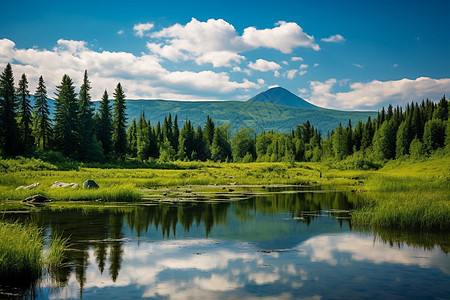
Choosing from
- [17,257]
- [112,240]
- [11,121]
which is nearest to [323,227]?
[112,240]

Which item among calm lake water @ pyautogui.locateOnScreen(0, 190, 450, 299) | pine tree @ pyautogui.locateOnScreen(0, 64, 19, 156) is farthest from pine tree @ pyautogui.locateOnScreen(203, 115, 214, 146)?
calm lake water @ pyautogui.locateOnScreen(0, 190, 450, 299)

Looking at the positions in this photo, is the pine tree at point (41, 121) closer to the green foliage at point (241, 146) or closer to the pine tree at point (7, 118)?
the pine tree at point (7, 118)

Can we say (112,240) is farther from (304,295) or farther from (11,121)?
(11,121)

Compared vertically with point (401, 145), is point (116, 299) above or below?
below

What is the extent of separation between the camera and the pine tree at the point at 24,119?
71.2m

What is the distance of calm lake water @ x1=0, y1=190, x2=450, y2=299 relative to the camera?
12.8 metres

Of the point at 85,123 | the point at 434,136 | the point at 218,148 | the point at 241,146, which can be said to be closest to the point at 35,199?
the point at 85,123

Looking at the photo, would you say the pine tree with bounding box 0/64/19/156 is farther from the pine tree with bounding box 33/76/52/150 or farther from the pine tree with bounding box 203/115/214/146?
the pine tree with bounding box 203/115/214/146

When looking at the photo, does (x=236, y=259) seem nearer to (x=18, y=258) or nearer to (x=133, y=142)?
(x=18, y=258)

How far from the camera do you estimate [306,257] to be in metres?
17.3

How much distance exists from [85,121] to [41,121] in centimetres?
912

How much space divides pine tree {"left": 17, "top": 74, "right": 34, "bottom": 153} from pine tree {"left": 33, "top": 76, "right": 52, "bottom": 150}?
2.06 meters

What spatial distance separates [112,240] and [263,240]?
7.86 meters

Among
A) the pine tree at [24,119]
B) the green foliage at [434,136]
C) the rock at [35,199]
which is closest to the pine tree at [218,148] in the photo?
the green foliage at [434,136]
